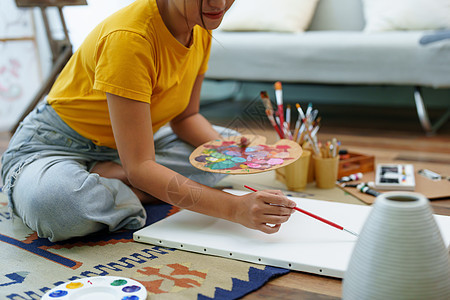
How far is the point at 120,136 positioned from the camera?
89 centimetres

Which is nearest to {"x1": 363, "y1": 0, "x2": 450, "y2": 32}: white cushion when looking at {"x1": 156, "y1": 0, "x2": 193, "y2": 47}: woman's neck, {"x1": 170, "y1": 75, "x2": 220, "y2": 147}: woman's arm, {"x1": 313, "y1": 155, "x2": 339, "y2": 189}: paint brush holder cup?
{"x1": 313, "y1": 155, "x2": 339, "y2": 189}: paint brush holder cup

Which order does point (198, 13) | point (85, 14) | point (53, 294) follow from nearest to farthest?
point (53, 294), point (198, 13), point (85, 14)

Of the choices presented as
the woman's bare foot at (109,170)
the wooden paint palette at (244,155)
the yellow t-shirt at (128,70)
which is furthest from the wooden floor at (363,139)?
the woman's bare foot at (109,170)

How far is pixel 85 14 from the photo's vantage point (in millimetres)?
1131

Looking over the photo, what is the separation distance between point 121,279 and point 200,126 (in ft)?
1.64

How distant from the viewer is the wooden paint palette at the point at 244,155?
0.91 metres

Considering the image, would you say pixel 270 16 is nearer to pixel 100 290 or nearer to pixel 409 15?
pixel 409 15

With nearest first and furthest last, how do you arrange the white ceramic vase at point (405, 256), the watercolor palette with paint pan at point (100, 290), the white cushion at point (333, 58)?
the white ceramic vase at point (405, 256) → the watercolor palette with paint pan at point (100, 290) → the white cushion at point (333, 58)

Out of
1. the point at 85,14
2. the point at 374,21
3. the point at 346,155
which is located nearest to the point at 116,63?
the point at 85,14

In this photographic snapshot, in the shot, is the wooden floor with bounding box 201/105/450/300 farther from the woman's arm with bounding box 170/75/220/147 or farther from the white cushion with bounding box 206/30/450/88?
the white cushion with bounding box 206/30/450/88

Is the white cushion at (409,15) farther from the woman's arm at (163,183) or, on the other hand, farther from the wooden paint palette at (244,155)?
the woman's arm at (163,183)

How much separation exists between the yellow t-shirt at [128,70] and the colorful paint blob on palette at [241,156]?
0.14 metres

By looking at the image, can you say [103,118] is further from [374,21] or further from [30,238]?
[374,21]

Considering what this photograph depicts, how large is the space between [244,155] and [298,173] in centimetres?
33
